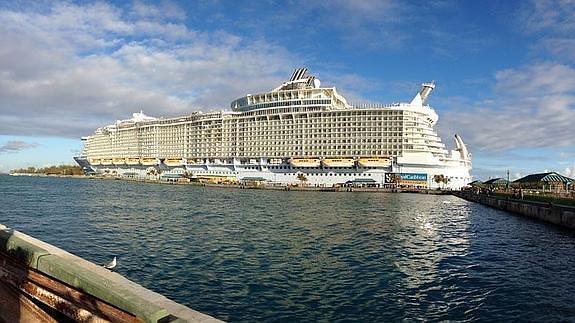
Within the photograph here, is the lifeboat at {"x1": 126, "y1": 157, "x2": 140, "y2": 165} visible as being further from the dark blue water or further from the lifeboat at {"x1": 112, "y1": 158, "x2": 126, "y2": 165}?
A: the dark blue water

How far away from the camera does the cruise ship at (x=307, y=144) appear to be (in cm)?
9950

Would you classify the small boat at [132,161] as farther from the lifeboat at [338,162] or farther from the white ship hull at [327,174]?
the lifeboat at [338,162]

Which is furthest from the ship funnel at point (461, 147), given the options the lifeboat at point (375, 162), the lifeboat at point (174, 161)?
the lifeboat at point (174, 161)

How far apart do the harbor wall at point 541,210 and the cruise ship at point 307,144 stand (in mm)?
39699

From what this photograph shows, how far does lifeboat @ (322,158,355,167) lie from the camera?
100438mm

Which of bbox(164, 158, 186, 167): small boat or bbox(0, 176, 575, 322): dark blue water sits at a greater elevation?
bbox(164, 158, 186, 167): small boat

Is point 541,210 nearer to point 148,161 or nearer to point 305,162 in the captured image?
point 305,162

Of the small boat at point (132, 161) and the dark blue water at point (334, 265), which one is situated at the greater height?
the small boat at point (132, 161)

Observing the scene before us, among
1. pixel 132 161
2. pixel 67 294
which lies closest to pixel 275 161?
pixel 132 161

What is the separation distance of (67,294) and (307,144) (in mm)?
102595

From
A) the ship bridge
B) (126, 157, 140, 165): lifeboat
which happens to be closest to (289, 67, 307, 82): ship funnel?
the ship bridge

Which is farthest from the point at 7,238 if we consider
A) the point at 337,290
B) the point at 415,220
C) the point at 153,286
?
the point at 415,220

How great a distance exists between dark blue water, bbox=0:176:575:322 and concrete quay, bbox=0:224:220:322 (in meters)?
4.49

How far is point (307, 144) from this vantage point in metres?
109
